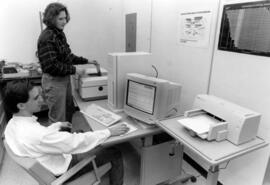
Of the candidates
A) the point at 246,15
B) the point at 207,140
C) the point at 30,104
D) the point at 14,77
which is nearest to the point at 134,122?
the point at 207,140

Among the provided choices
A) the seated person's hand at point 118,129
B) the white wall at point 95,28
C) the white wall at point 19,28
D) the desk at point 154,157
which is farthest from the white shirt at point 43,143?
the white wall at point 95,28

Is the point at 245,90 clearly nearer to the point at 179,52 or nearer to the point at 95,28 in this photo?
the point at 179,52

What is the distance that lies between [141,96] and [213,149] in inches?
26.3

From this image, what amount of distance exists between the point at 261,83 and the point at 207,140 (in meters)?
0.60

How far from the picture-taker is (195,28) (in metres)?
1.94

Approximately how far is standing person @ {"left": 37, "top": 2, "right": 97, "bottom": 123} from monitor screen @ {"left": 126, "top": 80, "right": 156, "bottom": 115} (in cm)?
73

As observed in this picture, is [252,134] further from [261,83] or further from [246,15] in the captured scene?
[246,15]

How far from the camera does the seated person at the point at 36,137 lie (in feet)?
3.83

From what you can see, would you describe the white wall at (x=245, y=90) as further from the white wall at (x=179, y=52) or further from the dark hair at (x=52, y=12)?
the dark hair at (x=52, y=12)

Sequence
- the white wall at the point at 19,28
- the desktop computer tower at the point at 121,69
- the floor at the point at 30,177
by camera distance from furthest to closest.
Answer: the white wall at the point at 19,28, the floor at the point at 30,177, the desktop computer tower at the point at 121,69

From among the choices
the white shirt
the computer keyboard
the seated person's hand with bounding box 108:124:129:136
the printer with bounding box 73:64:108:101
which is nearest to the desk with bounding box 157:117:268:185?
the seated person's hand with bounding box 108:124:129:136

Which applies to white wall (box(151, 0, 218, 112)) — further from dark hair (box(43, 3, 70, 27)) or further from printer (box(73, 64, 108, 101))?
dark hair (box(43, 3, 70, 27))

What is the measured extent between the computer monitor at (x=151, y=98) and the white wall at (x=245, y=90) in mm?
451

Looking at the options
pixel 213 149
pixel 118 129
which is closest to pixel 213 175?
pixel 213 149
